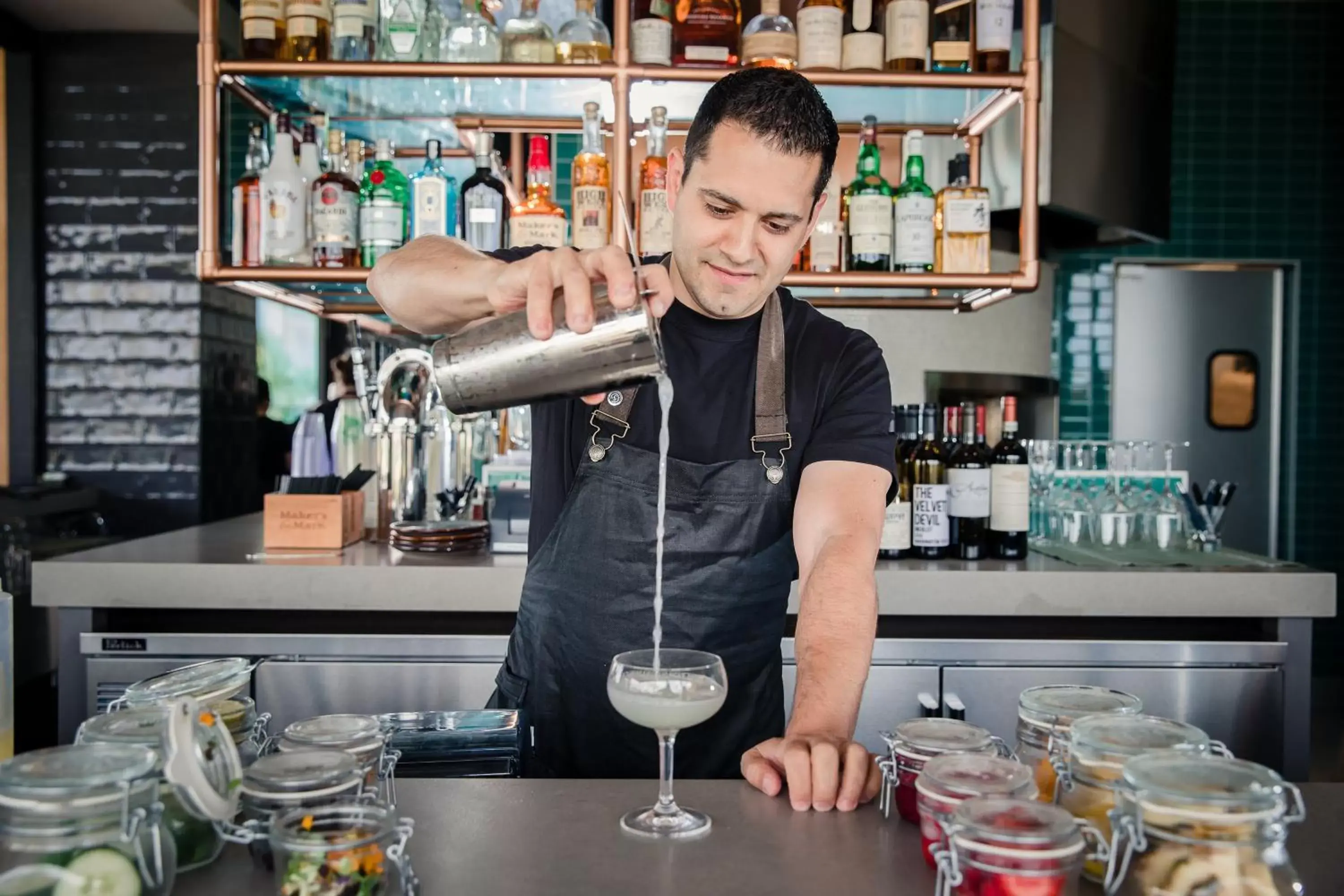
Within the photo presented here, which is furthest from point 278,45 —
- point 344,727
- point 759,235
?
Result: point 344,727

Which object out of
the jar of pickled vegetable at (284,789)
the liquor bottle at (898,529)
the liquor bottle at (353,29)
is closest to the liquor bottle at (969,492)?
the liquor bottle at (898,529)

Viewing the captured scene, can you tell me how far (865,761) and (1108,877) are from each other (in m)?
0.30

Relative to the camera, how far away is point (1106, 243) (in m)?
3.62

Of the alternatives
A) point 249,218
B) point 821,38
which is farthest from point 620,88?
point 249,218

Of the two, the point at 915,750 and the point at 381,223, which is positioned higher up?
the point at 381,223

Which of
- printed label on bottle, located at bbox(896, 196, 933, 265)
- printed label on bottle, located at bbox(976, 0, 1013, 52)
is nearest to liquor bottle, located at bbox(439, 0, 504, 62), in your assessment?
printed label on bottle, located at bbox(896, 196, 933, 265)

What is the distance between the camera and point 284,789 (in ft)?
2.97

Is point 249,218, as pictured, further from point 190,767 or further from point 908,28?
point 190,767

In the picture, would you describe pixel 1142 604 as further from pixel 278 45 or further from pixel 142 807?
pixel 278 45

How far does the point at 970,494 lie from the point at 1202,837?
1.80 m

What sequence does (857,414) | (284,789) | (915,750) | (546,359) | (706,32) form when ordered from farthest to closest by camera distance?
(706,32) → (857,414) → (546,359) → (915,750) → (284,789)

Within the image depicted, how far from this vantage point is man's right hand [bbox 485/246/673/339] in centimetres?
110

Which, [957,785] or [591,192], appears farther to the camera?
[591,192]

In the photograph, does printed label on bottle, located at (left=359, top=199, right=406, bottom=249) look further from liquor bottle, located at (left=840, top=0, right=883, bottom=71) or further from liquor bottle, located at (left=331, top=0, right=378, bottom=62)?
liquor bottle, located at (left=840, top=0, right=883, bottom=71)
